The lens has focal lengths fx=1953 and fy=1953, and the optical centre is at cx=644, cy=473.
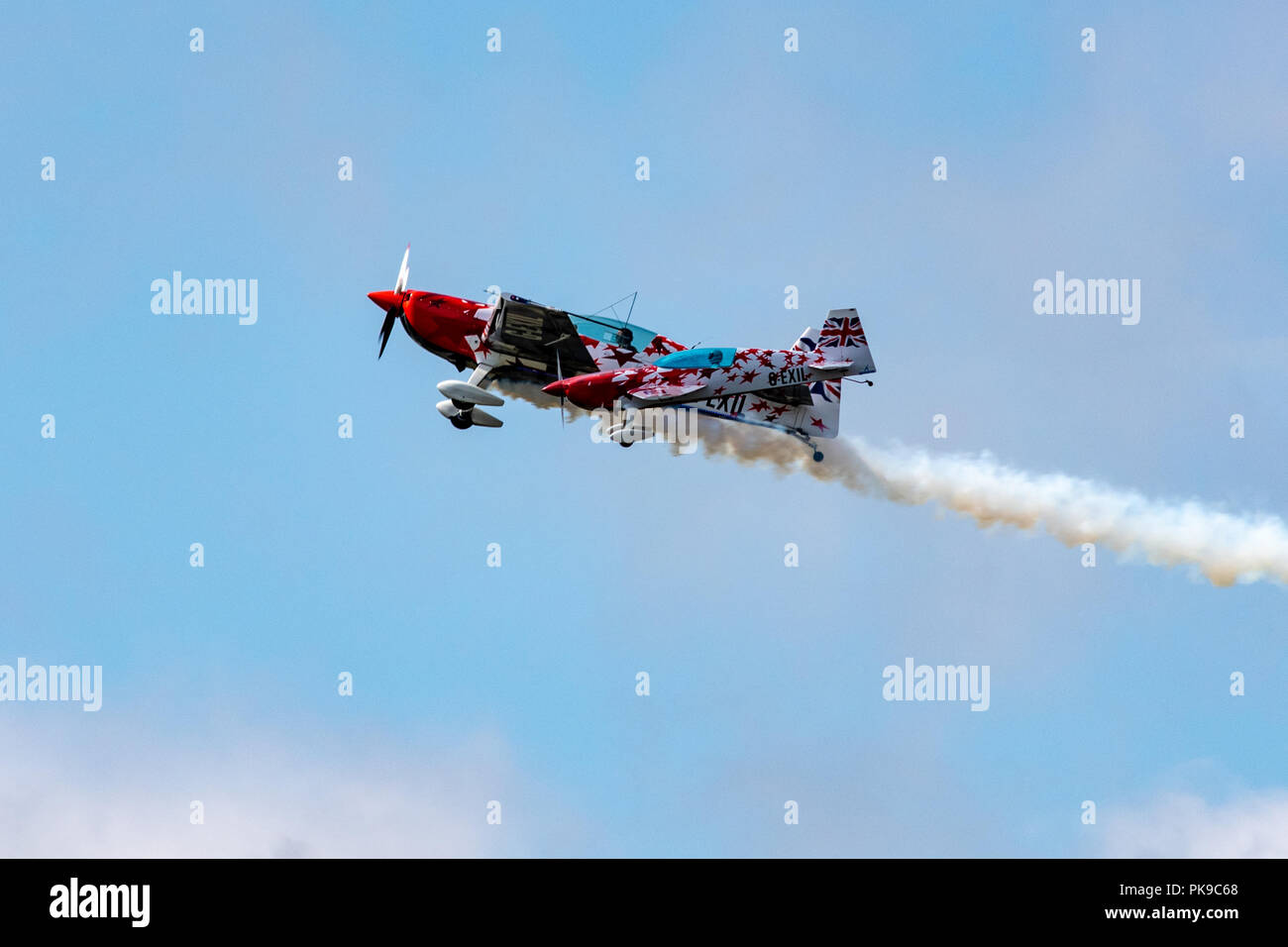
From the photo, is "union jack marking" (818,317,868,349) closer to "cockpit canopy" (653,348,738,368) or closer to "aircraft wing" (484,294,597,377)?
"cockpit canopy" (653,348,738,368)

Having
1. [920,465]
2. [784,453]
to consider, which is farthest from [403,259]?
[920,465]

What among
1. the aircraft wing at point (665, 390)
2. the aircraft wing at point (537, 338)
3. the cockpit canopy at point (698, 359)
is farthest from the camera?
the aircraft wing at point (537, 338)

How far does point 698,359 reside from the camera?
50875 mm

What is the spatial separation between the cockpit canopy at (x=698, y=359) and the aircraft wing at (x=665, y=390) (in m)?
0.53

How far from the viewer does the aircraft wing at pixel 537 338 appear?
52.5 metres

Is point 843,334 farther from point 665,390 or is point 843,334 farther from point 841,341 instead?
point 665,390

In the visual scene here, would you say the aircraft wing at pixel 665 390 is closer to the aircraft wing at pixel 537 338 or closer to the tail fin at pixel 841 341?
the aircraft wing at pixel 537 338

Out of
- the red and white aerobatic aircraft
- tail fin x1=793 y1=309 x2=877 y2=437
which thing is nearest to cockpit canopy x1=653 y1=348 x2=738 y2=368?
the red and white aerobatic aircraft

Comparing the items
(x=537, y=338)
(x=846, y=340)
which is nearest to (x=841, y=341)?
(x=846, y=340)

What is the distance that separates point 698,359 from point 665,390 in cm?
128

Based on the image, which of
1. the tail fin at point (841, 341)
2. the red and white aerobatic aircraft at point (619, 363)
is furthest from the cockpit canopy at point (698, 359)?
the tail fin at point (841, 341)

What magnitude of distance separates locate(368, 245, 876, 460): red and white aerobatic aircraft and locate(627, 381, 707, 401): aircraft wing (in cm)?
3
